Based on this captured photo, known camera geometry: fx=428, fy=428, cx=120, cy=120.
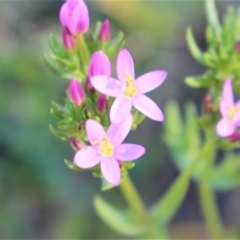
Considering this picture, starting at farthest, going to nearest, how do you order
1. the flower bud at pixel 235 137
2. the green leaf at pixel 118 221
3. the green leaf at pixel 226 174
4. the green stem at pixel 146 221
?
the green leaf at pixel 226 174 → the green leaf at pixel 118 221 → the green stem at pixel 146 221 → the flower bud at pixel 235 137

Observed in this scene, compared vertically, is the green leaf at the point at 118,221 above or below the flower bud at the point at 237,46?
below

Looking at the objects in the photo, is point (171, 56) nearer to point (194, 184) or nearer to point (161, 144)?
point (161, 144)

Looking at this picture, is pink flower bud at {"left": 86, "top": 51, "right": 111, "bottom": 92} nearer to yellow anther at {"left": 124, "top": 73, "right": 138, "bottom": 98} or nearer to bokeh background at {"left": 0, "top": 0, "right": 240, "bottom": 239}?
yellow anther at {"left": 124, "top": 73, "right": 138, "bottom": 98}

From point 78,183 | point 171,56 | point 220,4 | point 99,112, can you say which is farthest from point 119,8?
point 99,112

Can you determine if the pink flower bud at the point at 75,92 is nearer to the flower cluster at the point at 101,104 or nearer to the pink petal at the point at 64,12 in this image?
the flower cluster at the point at 101,104

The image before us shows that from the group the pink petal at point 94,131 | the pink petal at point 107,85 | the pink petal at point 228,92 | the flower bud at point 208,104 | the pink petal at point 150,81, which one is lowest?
the pink petal at point 94,131

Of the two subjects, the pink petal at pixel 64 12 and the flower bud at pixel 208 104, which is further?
the flower bud at pixel 208 104

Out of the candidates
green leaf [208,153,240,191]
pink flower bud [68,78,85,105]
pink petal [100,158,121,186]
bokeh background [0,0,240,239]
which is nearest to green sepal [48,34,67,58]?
pink flower bud [68,78,85,105]

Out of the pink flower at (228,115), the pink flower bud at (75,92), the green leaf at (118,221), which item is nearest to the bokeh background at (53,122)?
the green leaf at (118,221)
